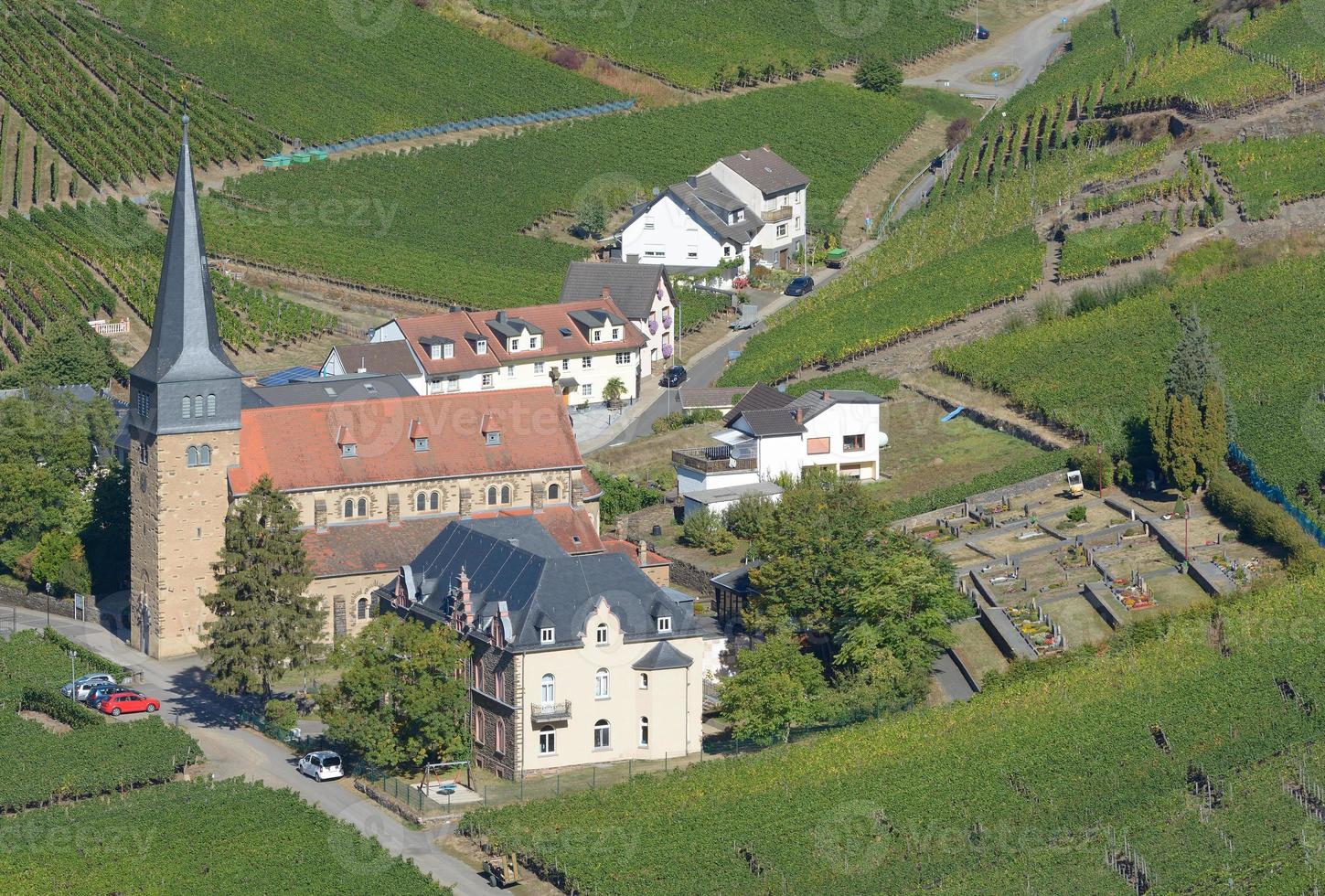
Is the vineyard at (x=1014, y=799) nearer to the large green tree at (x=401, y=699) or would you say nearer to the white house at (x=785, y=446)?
the large green tree at (x=401, y=699)

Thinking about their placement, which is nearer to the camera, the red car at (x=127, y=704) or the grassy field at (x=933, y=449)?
the red car at (x=127, y=704)

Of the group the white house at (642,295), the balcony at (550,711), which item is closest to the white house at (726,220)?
the white house at (642,295)

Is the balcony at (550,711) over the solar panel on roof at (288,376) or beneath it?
beneath

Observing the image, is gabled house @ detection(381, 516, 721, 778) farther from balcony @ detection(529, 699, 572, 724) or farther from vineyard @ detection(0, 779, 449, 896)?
vineyard @ detection(0, 779, 449, 896)

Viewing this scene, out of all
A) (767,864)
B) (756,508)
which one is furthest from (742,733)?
(756,508)

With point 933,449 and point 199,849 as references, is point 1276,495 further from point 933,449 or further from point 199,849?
point 199,849

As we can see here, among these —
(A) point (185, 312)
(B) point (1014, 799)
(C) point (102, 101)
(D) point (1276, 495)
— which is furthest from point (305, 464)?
(C) point (102, 101)

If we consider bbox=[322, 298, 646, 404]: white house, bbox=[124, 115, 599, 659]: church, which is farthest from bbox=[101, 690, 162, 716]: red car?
bbox=[322, 298, 646, 404]: white house

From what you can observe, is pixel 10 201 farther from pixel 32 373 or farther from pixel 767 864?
pixel 767 864
